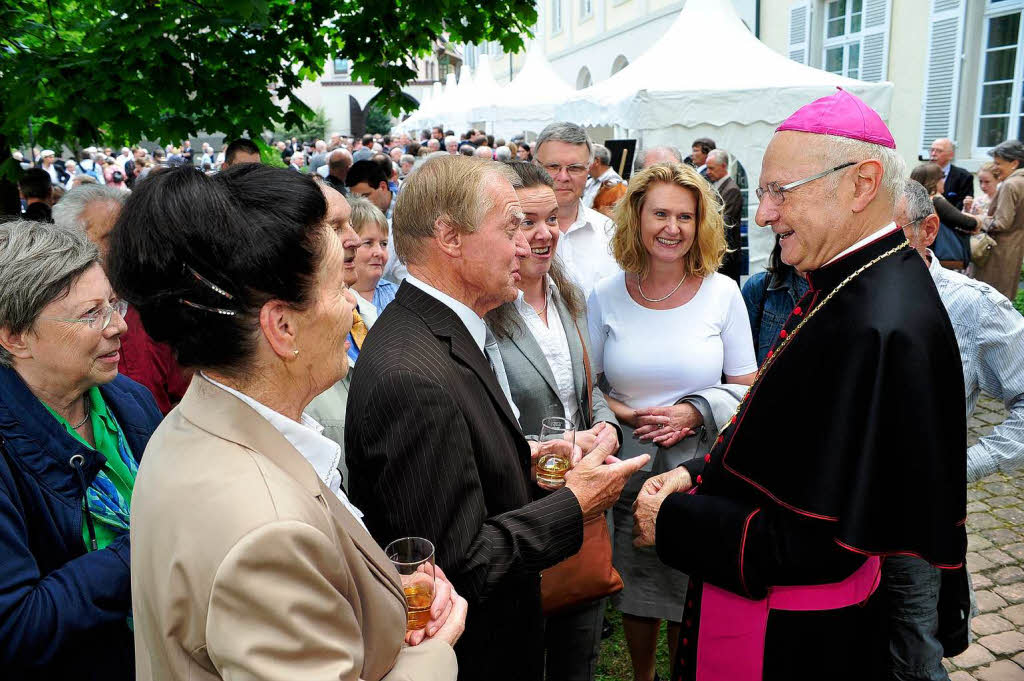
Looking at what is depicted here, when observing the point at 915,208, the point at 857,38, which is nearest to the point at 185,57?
the point at 915,208

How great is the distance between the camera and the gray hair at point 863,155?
1.97 m

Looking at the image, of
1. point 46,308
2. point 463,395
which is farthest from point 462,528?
point 46,308

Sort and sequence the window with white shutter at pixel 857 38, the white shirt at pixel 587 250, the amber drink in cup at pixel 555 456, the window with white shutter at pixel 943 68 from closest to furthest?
the amber drink in cup at pixel 555 456 → the white shirt at pixel 587 250 → the window with white shutter at pixel 943 68 → the window with white shutter at pixel 857 38

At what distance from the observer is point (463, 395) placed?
1.87m

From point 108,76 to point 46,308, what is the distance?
2.68 metres

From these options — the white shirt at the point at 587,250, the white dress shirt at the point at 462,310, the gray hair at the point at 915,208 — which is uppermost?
the gray hair at the point at 915,208

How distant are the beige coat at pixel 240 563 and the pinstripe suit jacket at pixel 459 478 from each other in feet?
1.52

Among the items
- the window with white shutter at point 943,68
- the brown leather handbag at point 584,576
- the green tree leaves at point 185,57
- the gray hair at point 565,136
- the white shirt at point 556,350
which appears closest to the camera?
the brown leather handbag at point 584,576

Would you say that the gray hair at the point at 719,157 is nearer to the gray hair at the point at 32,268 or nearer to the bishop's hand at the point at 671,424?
the bishop's hand at the point at 671,424

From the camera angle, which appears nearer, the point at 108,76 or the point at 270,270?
the point at 270,270

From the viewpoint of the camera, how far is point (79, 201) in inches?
141

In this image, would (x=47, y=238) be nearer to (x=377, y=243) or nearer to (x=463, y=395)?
(x=463, y=395)

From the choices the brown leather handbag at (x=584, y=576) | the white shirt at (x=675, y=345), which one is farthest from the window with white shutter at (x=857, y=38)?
the brown leather handbag at (x=584, y=576)

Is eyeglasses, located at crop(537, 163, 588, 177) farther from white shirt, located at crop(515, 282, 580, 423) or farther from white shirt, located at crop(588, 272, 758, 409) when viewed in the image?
white shirt, located at crop(515, 282, 580, 423)
